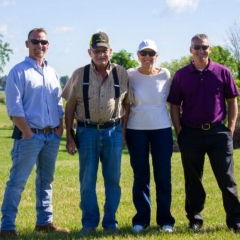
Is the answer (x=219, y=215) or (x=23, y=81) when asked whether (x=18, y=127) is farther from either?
(x=219, y=215)

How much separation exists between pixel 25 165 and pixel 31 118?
582mm

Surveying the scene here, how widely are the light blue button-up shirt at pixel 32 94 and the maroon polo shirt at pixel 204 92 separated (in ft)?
5.07

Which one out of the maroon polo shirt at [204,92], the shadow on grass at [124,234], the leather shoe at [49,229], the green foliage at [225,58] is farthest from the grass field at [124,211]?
the green foliage at [225,58]

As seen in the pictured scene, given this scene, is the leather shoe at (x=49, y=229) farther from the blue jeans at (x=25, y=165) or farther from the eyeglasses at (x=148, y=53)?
the eyeglasses at (x=148, y=53)

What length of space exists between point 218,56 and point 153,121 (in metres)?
47.5

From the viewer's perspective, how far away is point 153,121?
7051 mm

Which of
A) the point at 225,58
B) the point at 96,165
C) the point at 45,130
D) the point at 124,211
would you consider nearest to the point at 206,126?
the point at 96,165

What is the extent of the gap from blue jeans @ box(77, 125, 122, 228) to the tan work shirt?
20cm

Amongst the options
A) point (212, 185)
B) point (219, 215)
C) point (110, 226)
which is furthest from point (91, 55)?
point (212, 185)

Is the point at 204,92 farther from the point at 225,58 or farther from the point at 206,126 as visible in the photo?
the point at 225,58

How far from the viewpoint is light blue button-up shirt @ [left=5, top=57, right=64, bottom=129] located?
6703 millimetres

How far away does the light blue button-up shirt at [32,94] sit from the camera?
22.0ft

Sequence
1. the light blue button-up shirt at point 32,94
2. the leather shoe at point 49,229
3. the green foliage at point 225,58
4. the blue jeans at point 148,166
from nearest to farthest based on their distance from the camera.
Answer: the light blue button-up shirt at point 32,94
the blue jeans at point 148,166
the leather shoe at point 49,229
the green foliage at point 225,58

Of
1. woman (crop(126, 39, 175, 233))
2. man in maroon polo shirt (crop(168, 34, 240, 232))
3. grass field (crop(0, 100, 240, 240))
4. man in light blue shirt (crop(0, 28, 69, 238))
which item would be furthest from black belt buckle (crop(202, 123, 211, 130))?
man in light blue shirt (crop(0, 28, 69, 238))
